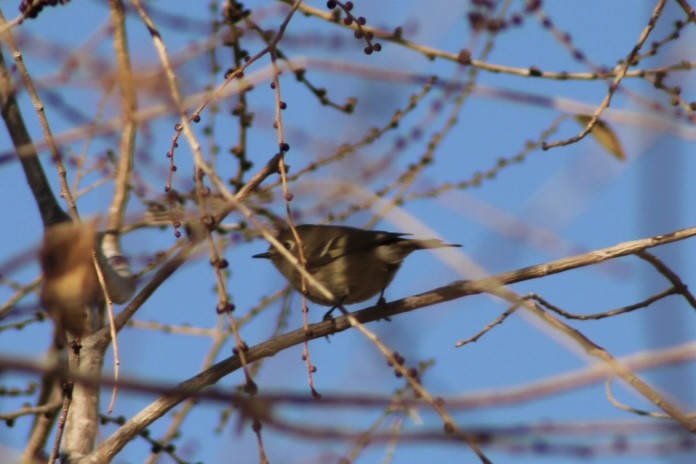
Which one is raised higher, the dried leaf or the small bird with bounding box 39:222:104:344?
the dried leaf

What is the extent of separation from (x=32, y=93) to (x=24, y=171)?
0.70 meters

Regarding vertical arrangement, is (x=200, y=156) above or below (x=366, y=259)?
below

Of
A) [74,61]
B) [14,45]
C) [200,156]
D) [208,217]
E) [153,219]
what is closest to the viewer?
[200,156]

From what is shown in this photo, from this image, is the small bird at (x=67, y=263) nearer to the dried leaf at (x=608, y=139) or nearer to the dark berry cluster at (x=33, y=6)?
the dark berry cluster at (x=33, y=6)

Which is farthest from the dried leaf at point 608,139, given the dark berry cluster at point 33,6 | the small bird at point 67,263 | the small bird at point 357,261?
the small bird at point 67,263

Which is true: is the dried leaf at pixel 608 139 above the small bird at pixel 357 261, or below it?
below

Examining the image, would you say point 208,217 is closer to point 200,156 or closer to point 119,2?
point 200,156

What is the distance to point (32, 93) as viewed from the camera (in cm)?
262

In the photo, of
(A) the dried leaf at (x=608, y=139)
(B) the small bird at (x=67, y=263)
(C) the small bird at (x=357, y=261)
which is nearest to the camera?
(B) the small bird at (x=67, y=263)

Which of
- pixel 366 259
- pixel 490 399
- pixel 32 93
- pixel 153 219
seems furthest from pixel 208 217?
pixel 366 259

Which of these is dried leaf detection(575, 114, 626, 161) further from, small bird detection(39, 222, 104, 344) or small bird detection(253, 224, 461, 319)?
small bird detection(39, 222, 104, 344)

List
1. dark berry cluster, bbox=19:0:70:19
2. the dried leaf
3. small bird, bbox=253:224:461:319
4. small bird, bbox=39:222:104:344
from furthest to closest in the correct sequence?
small bird, bbox=253:224:461:319 < the dried leaf < dark berry cluster, bbox=19:0:70:19 < small bird, bbox=39:222:104:344

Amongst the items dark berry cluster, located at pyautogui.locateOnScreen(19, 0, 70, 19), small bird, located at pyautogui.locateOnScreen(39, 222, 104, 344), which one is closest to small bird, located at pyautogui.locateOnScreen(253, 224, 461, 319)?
dark berry cluster, located at pyautogui.locateOnScreen(19, 0, 70, 19)

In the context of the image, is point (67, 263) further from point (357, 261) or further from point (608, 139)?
point (357, 261)
